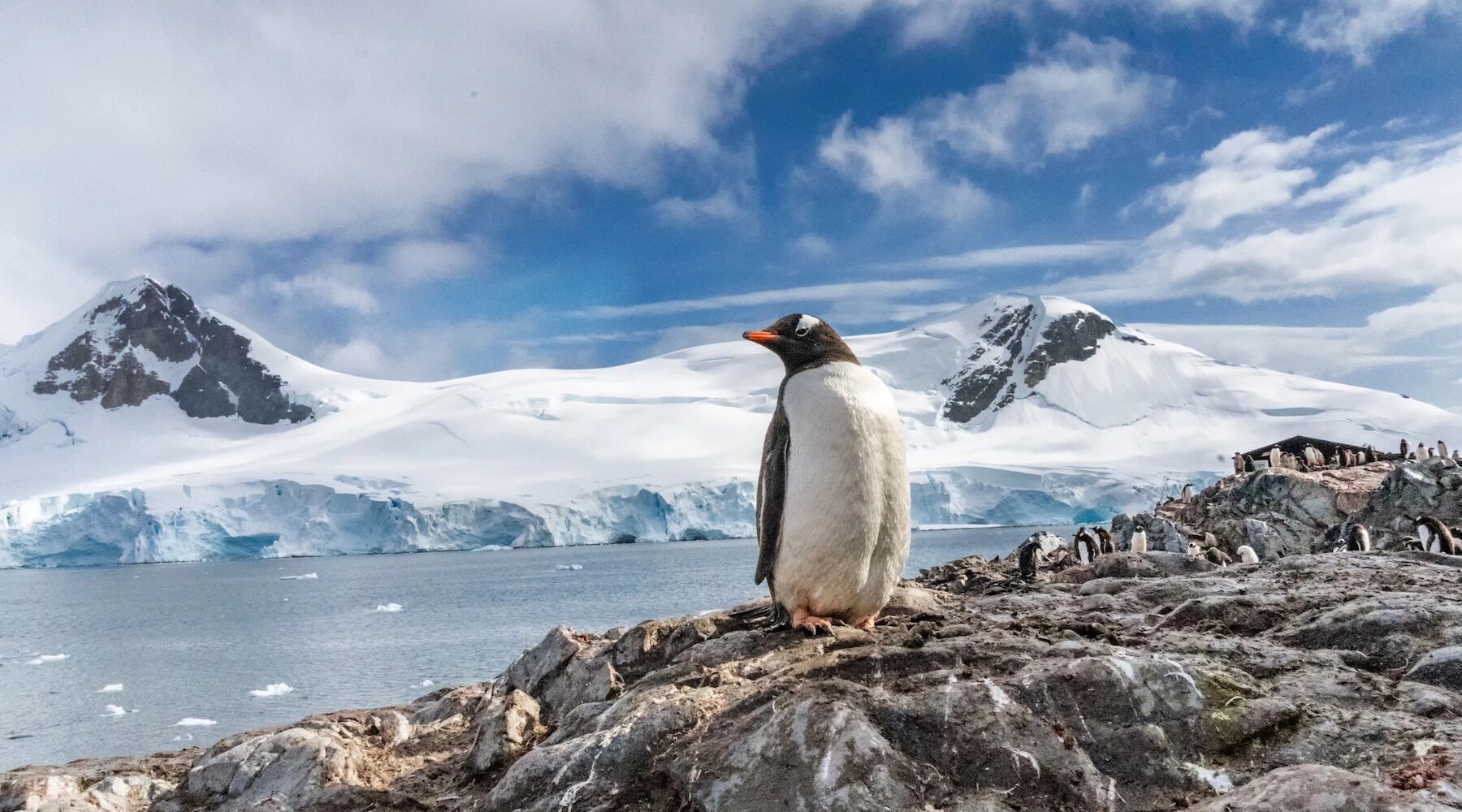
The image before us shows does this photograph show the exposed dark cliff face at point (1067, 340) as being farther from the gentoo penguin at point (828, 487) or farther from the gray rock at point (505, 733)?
the gray rock at point (505, 733)

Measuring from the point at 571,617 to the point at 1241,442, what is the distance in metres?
121

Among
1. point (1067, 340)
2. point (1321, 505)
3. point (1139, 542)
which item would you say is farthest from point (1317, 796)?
point (1067, 340)

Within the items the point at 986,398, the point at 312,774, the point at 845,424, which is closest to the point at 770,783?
the point at 845,424

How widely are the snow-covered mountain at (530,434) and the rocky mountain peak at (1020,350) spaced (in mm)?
490

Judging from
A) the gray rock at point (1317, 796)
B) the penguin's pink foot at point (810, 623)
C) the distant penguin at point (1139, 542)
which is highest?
the penguin's pink foot at point (810, 623)

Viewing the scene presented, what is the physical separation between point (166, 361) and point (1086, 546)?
186 meters

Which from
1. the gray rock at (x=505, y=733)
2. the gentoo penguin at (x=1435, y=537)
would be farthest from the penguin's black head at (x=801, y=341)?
the gentoo penguin at (x=1435, y=537)

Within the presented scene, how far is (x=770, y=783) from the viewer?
3.79m

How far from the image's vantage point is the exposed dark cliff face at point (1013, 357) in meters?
172

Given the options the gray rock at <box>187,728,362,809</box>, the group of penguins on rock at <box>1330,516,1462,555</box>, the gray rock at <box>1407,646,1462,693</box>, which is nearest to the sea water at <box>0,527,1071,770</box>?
the gray rock at <box>187,728,362,809</box>

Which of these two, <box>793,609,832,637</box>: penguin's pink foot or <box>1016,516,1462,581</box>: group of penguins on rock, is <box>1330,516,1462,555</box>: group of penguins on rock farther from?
<box>793,609,832,637</box>: penguin's pink foot

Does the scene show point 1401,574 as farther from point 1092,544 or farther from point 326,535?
point 326,535

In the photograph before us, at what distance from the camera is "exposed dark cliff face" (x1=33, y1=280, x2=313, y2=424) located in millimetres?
161000

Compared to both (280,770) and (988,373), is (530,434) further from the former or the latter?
(280,770)
